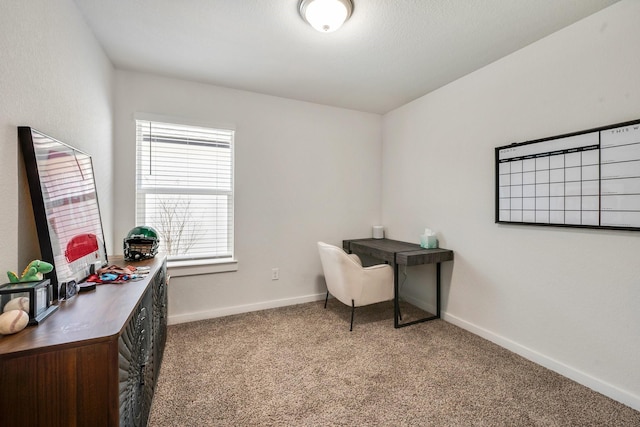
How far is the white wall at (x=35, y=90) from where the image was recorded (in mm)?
1155

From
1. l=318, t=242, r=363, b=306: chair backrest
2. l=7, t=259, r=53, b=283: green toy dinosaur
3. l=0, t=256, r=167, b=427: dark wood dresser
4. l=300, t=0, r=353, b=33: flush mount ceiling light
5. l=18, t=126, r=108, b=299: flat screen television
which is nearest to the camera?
l=0, t=256, r=167, b=427: dark wood dresser

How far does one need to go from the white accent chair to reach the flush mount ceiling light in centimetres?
176

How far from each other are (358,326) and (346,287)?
426mm

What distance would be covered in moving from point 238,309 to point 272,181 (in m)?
1.43

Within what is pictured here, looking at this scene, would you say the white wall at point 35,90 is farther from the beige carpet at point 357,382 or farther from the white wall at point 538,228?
the white wall at point 538,228

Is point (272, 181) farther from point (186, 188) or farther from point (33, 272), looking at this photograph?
point (33, 272)

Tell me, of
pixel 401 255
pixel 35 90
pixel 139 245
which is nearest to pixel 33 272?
pixel 35 90

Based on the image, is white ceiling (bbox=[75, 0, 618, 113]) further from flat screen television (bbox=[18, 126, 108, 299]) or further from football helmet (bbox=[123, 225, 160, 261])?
football helmet (bbox=[123, 225, 160, 261])

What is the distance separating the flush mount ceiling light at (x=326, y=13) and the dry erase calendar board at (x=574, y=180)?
1654mm

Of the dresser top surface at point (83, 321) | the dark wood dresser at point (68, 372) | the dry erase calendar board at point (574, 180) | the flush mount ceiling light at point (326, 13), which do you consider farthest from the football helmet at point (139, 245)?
the dry erase calendar board at point (574, 180)

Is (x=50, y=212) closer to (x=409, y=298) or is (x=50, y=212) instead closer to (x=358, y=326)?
(x=358, y=326)

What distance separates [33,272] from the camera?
1.13 m

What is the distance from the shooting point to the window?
2781 millimetres

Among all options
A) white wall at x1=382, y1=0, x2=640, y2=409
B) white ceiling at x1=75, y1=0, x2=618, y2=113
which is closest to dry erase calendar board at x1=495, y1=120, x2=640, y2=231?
white wall at x1=382, y1=0, x2=640, y2=409
